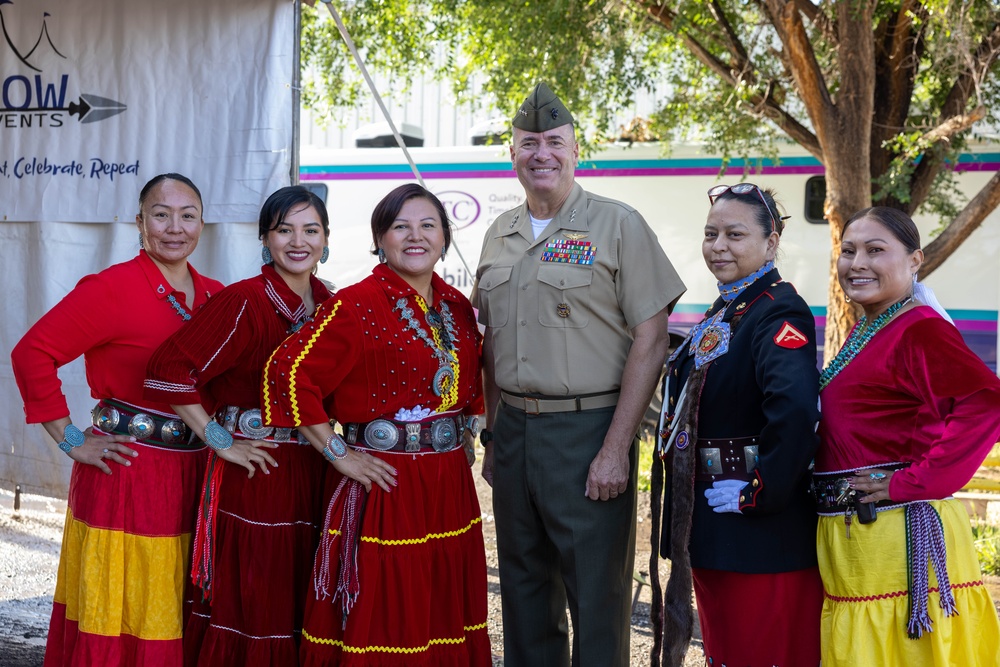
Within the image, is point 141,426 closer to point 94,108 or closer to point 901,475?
point 94,108

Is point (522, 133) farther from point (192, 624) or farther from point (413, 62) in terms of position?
point (413, 62)

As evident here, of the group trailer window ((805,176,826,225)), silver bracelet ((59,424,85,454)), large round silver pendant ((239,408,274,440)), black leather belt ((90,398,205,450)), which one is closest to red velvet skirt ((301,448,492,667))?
large round silver pendant ((239,408,274,440))

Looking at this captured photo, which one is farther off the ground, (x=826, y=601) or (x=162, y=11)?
(x=162, y=11)

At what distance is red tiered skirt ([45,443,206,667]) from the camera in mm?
3062

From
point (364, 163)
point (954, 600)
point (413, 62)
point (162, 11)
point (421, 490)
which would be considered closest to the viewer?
point (954, 600)

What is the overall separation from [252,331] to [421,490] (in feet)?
2.40

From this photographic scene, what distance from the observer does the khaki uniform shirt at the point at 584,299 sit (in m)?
3.07

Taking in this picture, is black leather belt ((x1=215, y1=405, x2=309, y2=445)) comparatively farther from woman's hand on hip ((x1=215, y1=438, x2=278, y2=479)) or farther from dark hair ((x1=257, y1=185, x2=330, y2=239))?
dark hair ((x1=257, y1=185, x2=330, y2=239))

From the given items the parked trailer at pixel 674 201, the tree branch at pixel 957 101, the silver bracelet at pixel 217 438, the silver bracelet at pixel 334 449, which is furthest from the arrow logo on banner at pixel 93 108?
the tree branch at pixel 957 101

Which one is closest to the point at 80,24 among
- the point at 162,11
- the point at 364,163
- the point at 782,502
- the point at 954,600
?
the point at 162,11

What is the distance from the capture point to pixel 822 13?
701 cm

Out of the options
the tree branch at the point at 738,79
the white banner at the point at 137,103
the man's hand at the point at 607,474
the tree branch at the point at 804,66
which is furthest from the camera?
the tree branch at the point at 738,79

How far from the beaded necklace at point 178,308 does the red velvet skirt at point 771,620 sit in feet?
6.14

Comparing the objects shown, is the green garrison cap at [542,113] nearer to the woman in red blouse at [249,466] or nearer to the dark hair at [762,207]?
the dark hair at [762,207]
